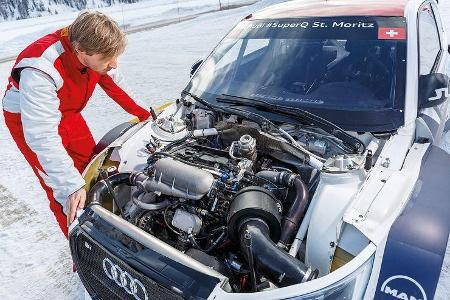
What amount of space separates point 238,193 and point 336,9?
1880 millimetres

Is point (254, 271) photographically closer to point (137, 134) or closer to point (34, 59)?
point (137, 134)

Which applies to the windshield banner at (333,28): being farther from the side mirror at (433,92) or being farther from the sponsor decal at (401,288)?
the sponsor decal at (401,288)

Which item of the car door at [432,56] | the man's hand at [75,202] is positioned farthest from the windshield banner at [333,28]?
the man's hand at [75,202]

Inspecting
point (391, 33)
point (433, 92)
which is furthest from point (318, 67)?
point (433, 92)

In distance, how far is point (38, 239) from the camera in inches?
126

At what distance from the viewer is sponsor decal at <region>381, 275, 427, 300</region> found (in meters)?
1.59

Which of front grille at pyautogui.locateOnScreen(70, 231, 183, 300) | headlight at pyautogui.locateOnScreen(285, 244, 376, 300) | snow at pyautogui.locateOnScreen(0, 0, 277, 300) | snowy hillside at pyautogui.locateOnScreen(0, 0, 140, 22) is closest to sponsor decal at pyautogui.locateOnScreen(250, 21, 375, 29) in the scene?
headlight at pyautogui.locateOnScreen(285, 244, 376, 300)

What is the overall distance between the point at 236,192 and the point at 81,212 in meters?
0.79

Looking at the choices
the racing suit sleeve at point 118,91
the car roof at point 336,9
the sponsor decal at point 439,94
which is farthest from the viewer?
the racing suit sleeve at point 118,91

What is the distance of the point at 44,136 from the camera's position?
2.17 metres

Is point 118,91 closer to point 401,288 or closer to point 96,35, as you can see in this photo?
point 96,35

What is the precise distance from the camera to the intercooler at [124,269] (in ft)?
5.07

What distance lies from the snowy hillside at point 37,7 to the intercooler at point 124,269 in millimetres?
36470

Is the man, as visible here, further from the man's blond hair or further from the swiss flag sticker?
the swiss flag sticker
